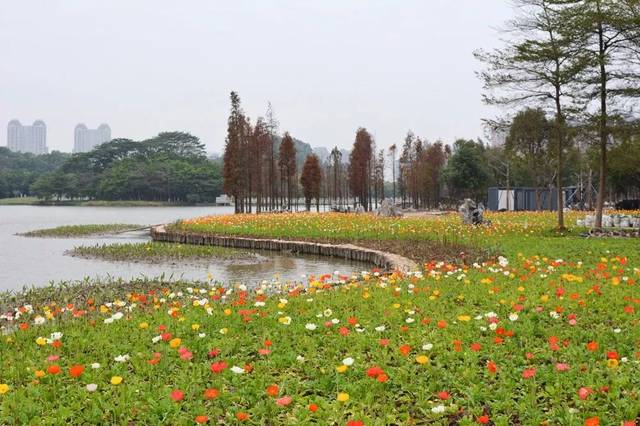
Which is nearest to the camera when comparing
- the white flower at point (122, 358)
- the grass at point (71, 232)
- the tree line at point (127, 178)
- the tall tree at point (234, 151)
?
the white flower at point (122, 358)

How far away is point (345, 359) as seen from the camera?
15.6ft

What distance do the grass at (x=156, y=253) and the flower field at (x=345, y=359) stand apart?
11.0 metres

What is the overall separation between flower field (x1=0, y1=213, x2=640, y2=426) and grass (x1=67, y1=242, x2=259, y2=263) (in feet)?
36.1

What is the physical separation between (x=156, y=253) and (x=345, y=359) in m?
16.8

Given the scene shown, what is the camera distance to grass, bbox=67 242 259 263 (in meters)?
19.6

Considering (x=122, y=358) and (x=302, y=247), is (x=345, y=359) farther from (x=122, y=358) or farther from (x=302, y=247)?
(x=302, y=247)

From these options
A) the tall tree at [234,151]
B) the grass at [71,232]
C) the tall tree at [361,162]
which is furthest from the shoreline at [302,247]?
the tall tree at [361,162]

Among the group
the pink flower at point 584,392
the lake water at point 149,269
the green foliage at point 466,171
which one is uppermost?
the green foliage at point 466,171

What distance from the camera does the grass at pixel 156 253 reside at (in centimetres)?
1958

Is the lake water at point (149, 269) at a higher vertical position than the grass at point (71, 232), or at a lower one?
lower

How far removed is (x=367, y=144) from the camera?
200 ft

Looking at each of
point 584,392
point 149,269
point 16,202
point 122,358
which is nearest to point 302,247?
point 149,269

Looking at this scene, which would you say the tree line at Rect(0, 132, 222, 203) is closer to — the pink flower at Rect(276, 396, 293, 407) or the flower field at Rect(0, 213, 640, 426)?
the flower field at Rect(0, 213, 640, 426)

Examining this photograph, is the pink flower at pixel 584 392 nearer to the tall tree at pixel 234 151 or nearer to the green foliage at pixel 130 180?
the tall tree at pixel 234 151
